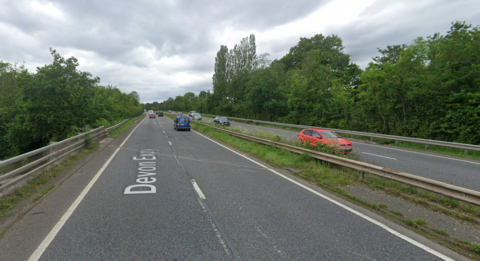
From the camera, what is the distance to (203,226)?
13.4ft

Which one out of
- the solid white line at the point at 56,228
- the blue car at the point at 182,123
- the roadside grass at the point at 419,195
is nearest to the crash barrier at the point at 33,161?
the solid white line at the point at 56,228

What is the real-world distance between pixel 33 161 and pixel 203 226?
6.62 m

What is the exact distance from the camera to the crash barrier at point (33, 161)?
210 inches

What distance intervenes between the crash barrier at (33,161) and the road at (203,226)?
0.92 m

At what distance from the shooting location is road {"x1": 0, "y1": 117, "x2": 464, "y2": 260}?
10.8ft

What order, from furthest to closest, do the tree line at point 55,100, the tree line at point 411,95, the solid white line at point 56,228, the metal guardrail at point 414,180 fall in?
the tree line at point 411,95
the tree line at point 55,100
the metal guardrail at point 414,180
the solid white line at point 56,228

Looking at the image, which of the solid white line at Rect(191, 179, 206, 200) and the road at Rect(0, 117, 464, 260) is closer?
the road at Rect(0, 117, 464, 260)

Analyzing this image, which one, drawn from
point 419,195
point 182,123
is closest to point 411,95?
point 419,195

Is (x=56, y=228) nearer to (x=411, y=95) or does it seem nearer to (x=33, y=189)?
(x=33, y=189)

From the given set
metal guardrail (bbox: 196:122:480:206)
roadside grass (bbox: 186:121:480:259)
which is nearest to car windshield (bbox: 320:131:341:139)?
roadside grass (bbox: 186:121:480:259)

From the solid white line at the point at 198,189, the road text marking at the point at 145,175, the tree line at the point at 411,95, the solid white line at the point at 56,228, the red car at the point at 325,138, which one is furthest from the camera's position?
the tree line at the point at 411,95

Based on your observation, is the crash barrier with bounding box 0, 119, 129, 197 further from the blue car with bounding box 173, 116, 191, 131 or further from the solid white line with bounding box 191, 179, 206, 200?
the blue car with bounding box 173, 116, 191, 131

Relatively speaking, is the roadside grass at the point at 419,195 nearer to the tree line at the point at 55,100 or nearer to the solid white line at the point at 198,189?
the solid white line at the point at 198,189

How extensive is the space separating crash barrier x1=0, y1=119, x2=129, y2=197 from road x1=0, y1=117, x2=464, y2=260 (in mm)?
921
